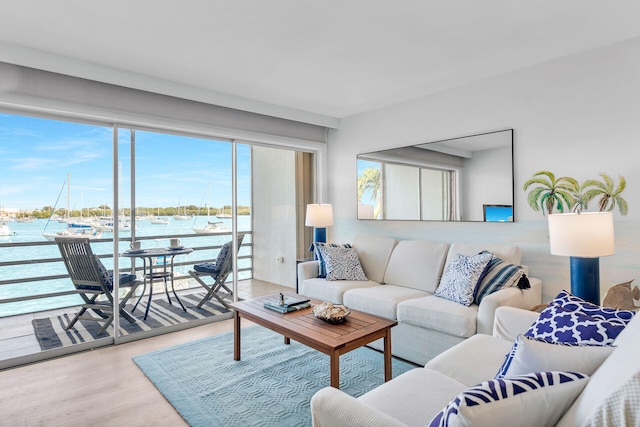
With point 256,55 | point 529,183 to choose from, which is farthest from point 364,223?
point 256,55

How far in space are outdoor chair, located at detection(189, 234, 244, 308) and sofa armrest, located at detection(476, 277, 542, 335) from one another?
2772 mm

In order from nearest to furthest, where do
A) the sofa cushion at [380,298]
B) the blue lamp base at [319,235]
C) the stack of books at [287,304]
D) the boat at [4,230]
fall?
the stack of books at [287,304] < the boat at [4,230] < the sofa cushion at [380,298] < the blue lamp base at [319,235]

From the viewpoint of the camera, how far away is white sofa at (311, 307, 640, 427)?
777mm

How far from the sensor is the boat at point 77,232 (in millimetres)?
3189

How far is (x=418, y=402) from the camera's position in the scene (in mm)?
1504

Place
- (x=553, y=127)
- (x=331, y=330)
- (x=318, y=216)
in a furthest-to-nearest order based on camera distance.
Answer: (x=318, y=216) < (x=553, y=127) < (x=331, y=330)

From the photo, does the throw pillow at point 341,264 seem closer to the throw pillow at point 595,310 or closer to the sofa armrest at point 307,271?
the sofa armrest at point 307,271

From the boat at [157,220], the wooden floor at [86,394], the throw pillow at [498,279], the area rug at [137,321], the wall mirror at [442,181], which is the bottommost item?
the wooden floor at [86,394]

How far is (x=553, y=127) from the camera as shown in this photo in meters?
3.11

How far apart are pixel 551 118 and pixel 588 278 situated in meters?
1.45

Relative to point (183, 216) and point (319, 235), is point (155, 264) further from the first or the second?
point (319, 235)

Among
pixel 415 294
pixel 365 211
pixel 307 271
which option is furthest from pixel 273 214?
pixel 415 294

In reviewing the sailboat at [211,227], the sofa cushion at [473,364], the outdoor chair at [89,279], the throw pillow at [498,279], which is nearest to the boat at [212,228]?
the sailboat at [211,227]

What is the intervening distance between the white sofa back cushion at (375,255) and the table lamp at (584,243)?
184 cm
